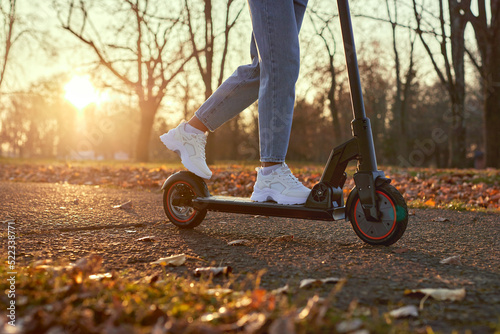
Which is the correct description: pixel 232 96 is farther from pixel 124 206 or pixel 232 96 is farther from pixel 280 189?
pixel 124 206

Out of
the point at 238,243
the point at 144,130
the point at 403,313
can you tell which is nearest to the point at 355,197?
the point at 238,243

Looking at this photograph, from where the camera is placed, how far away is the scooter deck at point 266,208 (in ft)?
7.20

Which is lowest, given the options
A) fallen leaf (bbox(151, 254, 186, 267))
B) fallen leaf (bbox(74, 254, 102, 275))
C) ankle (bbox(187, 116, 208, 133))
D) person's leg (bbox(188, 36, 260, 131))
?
fallen leaf (bbox(151, 254, 186, 267))

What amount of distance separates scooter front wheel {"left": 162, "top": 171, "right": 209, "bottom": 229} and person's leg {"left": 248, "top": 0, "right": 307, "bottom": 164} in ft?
1.64

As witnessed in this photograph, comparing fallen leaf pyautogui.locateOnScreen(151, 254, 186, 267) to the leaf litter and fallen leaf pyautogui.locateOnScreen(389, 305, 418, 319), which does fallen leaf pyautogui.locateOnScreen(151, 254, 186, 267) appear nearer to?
fallen leaf pyautogui.locateOnScreen(389, 305, 418, 319)

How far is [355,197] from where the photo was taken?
216 cm

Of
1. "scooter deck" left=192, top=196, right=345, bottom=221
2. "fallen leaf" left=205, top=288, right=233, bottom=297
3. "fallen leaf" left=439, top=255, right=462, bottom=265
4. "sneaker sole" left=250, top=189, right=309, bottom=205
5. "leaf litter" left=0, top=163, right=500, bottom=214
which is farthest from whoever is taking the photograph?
"leaf litter" left=0, top=163, right=500, bottom=214

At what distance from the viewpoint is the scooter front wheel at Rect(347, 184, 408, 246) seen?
2018mm

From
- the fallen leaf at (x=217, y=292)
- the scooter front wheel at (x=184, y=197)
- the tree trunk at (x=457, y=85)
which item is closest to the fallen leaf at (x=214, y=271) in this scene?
the fallen leaf at (x=217, y=292)

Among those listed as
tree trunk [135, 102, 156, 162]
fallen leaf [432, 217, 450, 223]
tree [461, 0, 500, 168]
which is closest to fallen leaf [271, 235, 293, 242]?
fallen leaf [432, 217, 450, 223]

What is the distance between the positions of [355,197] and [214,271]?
34.3 inches

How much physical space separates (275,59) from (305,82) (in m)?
24.0

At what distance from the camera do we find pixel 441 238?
8.11 feet

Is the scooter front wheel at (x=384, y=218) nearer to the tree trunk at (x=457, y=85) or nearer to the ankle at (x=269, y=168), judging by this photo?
the ankle at (x=269, y=168)
